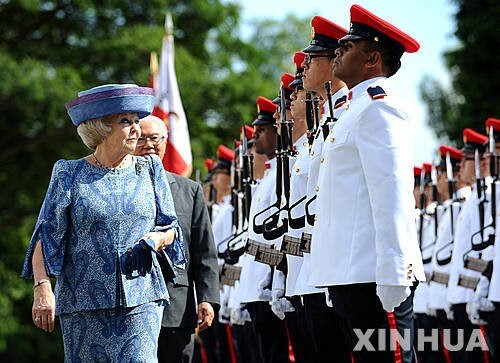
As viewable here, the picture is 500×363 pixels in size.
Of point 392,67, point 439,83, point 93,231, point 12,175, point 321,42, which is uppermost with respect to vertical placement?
point 439,83

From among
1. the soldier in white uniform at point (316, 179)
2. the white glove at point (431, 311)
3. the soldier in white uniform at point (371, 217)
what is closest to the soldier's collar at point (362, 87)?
the soldier in white uniform at point (371, 217)

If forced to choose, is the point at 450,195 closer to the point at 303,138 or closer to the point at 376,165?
the point at 303,138

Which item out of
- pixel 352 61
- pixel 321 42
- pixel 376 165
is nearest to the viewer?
pixel 376 165

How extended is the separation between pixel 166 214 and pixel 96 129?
0.53 metres

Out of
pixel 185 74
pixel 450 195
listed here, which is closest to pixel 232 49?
pixel 185 74

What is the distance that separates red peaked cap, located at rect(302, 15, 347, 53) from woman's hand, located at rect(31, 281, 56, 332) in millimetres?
2206

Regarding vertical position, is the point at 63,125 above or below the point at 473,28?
below

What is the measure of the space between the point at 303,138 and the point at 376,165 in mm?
2644

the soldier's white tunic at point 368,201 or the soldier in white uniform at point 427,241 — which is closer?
the soldier's white tunic at point 368,201

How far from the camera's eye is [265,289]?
26.3 ft

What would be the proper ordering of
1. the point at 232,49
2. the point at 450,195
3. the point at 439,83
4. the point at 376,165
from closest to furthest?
the point at 376,165 → the point at 450,195 → the point at 232,49 → the point at 439,83

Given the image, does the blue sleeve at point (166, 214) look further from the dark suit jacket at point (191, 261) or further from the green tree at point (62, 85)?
the green tree at point (62, 85)

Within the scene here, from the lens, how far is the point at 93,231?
575cm

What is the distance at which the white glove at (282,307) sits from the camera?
741 cm
